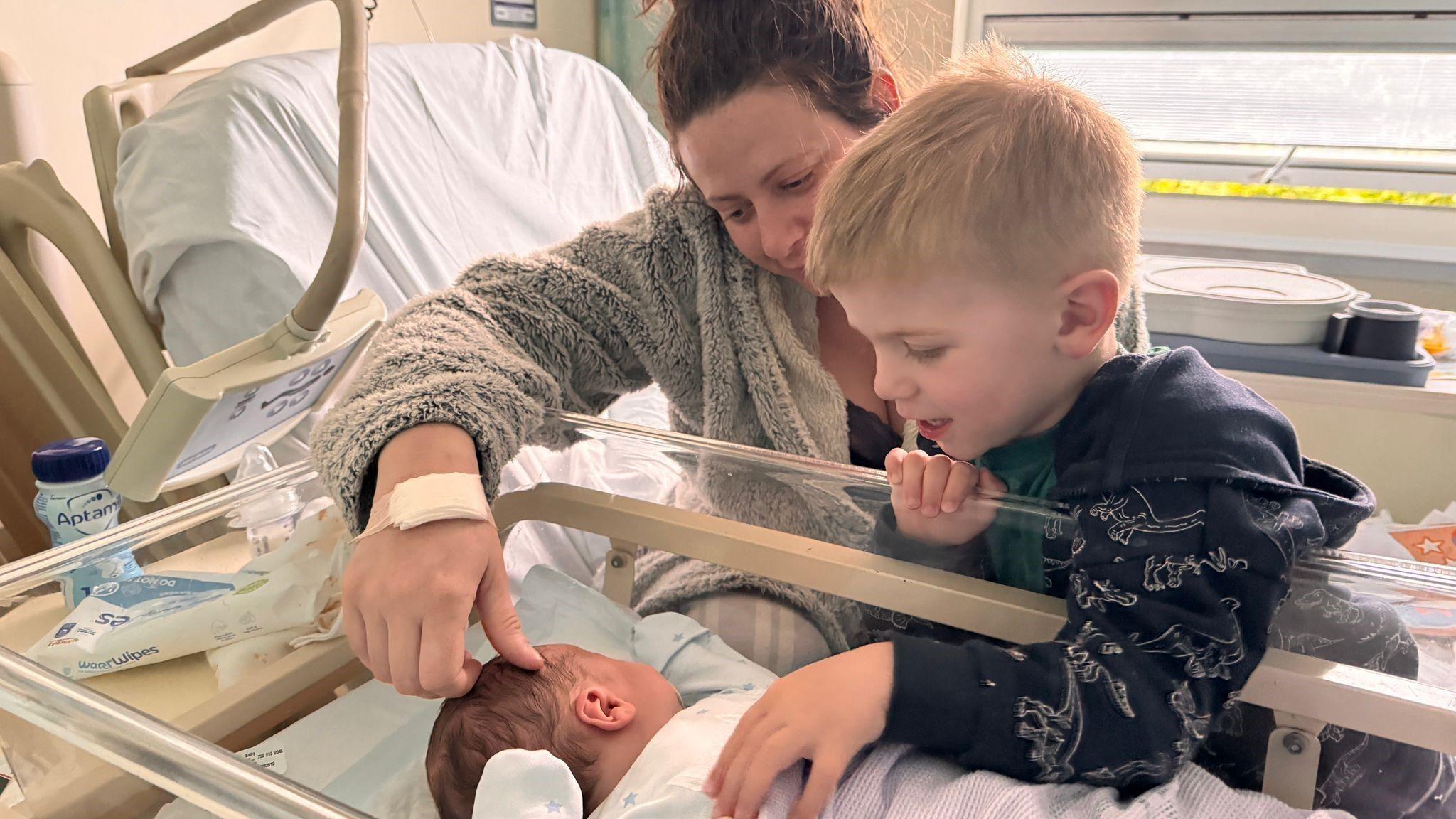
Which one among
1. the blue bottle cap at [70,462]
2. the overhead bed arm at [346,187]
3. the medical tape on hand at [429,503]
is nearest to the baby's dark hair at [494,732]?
the medical tape on hand at [429,503]

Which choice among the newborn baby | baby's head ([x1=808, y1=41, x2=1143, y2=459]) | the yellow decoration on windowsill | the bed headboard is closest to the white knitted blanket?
the newborn baby

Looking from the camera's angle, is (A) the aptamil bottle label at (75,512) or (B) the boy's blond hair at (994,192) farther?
(A) the aptamil bottle label at (75,512)

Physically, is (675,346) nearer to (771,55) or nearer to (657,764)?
(771,55)

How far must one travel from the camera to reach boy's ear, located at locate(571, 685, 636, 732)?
77 cm

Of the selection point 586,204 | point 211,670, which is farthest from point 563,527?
point 586,204

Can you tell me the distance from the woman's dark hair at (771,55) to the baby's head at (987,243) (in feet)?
0.88

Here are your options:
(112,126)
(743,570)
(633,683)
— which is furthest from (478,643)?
(112,126)

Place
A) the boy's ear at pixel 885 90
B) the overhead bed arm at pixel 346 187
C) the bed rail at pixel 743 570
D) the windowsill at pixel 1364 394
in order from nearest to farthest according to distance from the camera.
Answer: the bed rail at pixel 743 570 < the overhead bed arm at pixel 346 187 < the boy's ear at pixel 885 90 < the windowsill at pixel 1364 394

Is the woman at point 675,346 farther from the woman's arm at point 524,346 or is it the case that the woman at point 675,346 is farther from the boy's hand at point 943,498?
the boy's hand at point 943,498

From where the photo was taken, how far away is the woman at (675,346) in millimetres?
728

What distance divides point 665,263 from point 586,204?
3.71 feet

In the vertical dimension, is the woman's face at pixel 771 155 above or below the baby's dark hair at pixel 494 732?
above

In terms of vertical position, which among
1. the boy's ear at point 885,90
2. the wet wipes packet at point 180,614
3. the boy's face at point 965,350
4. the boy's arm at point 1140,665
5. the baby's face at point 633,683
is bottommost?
the baby's face at point 633,683

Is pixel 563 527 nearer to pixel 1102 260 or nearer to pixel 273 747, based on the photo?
pixel 273 747
